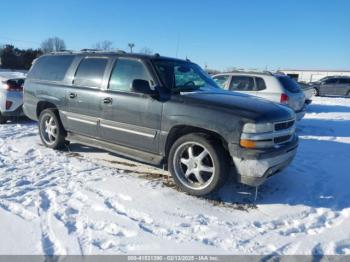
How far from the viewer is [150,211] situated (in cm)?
402

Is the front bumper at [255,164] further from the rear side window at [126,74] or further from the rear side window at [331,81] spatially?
the rear side window at [331,81]

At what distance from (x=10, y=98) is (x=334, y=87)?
24.5m

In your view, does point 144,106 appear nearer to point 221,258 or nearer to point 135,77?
point 135,77

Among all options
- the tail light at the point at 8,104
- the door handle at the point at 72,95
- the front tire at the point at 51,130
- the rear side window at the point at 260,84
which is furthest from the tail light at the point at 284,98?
the tail light at the point at 8,104

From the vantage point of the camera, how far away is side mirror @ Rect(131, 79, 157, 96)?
4.72m

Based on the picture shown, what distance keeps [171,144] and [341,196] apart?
2.53 meters

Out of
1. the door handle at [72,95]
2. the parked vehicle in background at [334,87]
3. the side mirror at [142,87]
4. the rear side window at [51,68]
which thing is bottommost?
the door handle at [72,95]

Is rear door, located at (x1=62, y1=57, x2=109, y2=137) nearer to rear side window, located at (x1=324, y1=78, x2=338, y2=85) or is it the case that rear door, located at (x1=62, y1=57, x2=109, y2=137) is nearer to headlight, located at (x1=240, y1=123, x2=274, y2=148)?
headlight, located at (x1=240, y1=123, x2=274, y2=148)

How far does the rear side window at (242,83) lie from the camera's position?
33.6 ft

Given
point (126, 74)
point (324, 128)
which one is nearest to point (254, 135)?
point (126, 74)

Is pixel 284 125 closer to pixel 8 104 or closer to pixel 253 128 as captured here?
pixel 253 128

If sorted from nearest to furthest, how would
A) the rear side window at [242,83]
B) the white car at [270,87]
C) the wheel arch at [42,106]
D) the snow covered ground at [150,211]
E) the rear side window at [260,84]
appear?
the snow covered ground at [150,211] → the wheel arch at [42,106] → the white car at [270,87] → the rear side window at [260,84] → the rear side window at [242,83]

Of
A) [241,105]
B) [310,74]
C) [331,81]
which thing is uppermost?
[310,74]

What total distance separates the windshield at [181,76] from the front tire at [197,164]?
93cm
